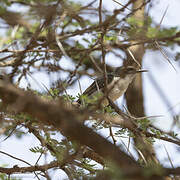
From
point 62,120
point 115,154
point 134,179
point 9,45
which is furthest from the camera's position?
point 9,45

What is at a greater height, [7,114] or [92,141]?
[7,114]

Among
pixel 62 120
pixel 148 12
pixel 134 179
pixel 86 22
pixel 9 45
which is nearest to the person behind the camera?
pixel 134 179

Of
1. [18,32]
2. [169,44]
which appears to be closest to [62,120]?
[169,44]

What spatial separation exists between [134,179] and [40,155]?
76.6 inches

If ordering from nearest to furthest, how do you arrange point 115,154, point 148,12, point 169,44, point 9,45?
1. point 115,154
2. point 169,44
3. point 148,12
4. point 9,45

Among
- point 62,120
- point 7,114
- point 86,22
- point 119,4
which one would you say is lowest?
point 62,120

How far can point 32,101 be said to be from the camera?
1.88m

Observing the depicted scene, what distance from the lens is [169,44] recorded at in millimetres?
2648

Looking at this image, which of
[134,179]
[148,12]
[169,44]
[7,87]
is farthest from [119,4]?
[134,179]

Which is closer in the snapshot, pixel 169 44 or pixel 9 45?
pixel 169 44

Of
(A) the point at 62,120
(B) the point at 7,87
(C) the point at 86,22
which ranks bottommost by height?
(A) the point at 62,120

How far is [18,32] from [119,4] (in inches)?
54.2

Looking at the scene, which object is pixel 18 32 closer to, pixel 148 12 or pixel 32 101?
pixel 148 12

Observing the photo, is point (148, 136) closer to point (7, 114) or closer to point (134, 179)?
point (7, 114)
